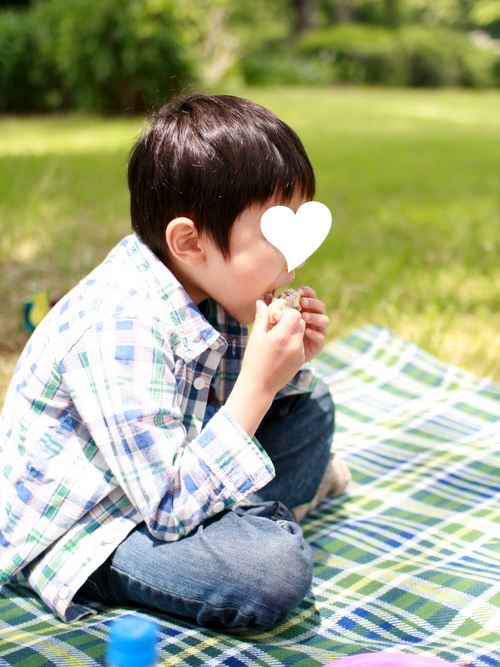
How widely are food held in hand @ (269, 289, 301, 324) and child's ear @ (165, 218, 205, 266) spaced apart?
0.50 feet

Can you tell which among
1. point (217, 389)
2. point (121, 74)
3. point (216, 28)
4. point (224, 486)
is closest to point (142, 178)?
point (217, 389)

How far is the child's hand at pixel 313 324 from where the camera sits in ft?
4.86

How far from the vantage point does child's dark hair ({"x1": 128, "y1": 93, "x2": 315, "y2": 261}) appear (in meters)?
1.21

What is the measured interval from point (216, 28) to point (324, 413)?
8.28m

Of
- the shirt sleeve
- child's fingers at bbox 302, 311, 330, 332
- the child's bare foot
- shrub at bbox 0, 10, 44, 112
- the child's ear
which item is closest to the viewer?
the shirt sleeve

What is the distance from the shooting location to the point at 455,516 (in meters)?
1.63

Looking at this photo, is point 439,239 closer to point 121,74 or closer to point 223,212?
point 223,212

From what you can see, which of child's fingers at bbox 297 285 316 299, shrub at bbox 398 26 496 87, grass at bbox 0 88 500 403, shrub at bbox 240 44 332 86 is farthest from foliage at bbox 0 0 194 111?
shrub at bbox 398 26 496 87

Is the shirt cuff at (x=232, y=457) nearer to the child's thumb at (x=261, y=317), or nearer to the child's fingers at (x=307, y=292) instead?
the child's thumb at (x=261, y=317)

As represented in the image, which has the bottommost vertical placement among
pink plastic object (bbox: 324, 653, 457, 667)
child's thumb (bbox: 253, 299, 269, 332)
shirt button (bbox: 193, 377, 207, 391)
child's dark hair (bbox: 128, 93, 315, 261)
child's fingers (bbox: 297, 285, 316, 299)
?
pink plastic object (bbox: 324, 653, 457, 667)

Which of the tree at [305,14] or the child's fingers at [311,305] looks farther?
the tree at [305,14]

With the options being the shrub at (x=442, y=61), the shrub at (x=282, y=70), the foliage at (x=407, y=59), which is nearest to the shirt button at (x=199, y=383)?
the shrub at (x=282, y=70)

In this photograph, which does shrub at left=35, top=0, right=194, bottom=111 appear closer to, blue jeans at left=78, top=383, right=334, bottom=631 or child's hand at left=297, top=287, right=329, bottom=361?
child's hand at left=297, top=287, right=329, bottom=361

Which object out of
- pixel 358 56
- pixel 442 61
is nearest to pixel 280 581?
Result: pixel 358 56
